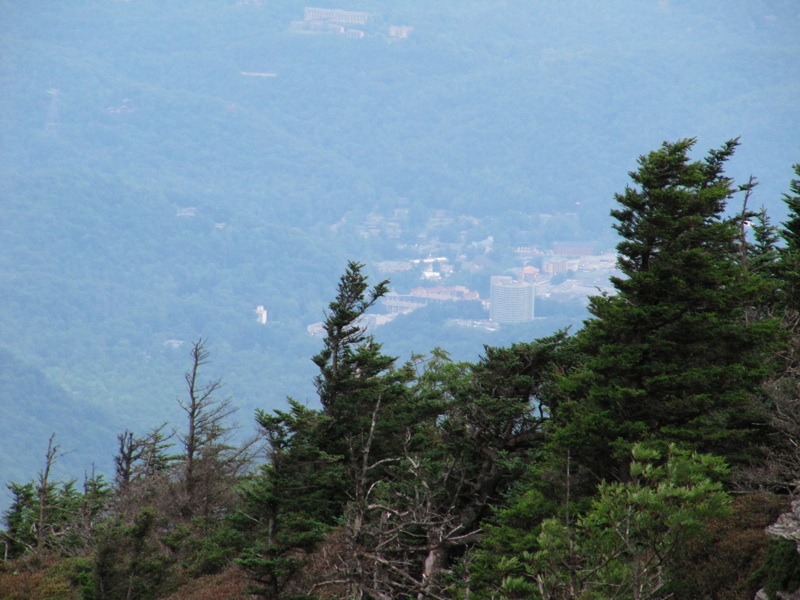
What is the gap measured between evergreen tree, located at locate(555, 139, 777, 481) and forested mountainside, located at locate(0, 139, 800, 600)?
0.05 meters

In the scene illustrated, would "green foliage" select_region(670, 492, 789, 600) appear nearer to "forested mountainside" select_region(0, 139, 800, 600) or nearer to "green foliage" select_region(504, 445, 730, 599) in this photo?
"forested mountainside" select_region(0, 139, 800, 600)

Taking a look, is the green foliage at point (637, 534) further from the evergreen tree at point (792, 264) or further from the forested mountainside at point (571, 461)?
the evergreen tree at point (792, 264)

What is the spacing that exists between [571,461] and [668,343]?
371 cm

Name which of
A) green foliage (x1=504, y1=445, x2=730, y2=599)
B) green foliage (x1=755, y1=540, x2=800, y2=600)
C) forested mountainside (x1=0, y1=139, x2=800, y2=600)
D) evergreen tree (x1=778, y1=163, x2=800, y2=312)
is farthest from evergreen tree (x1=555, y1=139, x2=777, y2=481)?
green foliage (x1=755, y1=540, x2=800, y2=600)

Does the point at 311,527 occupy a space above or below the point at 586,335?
below

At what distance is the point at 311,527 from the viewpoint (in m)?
23.6

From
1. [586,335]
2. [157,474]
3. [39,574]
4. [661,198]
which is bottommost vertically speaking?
[39,574]

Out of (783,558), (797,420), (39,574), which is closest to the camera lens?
(783,558)

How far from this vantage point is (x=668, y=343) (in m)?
22.8

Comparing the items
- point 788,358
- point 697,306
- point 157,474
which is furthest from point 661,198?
point 157,474

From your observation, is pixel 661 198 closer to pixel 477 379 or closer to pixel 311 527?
pixel 477 379

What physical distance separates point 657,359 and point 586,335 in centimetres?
205

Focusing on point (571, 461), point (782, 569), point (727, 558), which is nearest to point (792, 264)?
point (571, 461)

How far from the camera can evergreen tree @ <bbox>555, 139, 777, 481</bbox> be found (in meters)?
21.9
